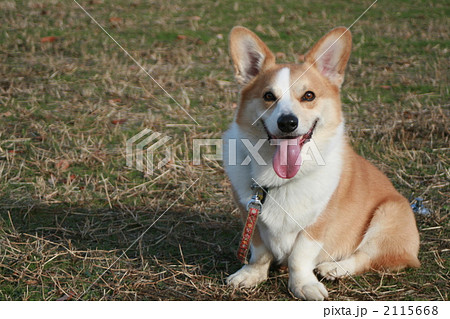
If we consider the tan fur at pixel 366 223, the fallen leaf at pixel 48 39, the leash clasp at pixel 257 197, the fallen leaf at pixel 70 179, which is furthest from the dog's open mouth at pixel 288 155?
the fallen leaf at pixel 48 39

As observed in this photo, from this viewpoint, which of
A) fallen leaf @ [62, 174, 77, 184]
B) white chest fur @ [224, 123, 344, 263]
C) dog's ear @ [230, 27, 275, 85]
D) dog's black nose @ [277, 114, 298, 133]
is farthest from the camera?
fallen leaf @ [62, 174, 77, 184]

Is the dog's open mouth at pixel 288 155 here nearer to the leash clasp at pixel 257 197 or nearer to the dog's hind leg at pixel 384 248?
the leash clasp at pixel 257 197

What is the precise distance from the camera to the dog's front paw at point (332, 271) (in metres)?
3.08

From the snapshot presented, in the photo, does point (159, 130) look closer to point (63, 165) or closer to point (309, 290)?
point (63, 165)

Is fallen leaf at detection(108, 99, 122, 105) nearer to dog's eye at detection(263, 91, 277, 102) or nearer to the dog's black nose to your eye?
dog's eye at detection(263, 91, 277, 102)

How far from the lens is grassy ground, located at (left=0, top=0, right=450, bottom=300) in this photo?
10.1 feet

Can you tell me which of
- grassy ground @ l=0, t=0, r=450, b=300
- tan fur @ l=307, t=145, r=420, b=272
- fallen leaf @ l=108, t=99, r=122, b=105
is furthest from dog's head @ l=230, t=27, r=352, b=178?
fallen leaf @ l=108, t=99, r=122, b=105

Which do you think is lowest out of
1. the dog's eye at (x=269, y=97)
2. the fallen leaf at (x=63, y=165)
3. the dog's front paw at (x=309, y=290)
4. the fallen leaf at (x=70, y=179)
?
the fallen leaf at (x=70, y=179)

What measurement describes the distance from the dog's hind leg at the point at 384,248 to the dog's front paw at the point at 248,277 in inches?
13.1

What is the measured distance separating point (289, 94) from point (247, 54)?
453 mm

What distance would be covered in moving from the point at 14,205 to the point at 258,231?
1.84 m

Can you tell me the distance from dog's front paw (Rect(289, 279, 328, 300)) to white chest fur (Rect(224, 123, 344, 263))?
20cm

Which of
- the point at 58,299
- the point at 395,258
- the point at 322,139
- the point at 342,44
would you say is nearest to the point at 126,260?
the point at 58,299

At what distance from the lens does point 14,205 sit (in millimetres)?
3861
